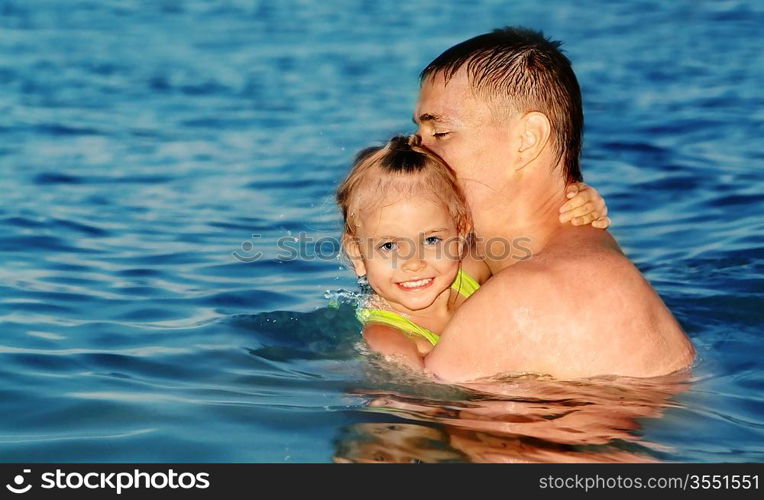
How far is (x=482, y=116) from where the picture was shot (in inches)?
195

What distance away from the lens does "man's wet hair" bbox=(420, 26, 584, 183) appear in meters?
4.91

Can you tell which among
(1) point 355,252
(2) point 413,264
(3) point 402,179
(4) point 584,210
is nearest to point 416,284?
(2) point 413,264

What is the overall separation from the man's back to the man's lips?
46 cm

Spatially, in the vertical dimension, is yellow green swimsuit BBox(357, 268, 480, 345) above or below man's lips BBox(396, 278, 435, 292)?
below

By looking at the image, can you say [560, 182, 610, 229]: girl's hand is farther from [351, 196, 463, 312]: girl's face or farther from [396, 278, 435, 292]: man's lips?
[396, 278, 435, 292]: man's lips

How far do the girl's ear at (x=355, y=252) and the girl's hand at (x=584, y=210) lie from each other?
911mm

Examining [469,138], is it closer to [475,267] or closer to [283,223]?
[475,267]

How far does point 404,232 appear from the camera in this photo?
4883mm

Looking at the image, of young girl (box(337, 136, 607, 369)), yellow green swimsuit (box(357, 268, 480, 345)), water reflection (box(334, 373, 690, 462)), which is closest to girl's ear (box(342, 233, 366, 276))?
young girl (box(337, 136, 607, 369))

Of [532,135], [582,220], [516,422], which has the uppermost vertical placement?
[532,135]

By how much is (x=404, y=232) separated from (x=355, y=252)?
359mm

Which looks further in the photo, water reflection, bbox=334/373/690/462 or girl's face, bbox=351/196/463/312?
girl's face, bbox=351/196/463/312
